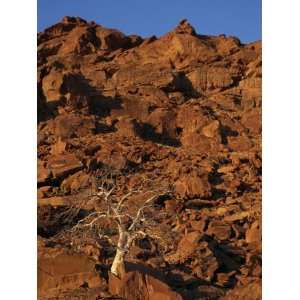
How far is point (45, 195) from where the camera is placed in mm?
15023

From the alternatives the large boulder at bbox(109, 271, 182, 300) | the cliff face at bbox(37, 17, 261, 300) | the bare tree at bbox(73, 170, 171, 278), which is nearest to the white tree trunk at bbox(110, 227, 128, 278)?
the bare tree at bbox(73, 170, 171, 278)

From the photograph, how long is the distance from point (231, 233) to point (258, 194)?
3697 mm

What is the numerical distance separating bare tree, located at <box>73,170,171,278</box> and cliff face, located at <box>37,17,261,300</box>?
1.11 ft

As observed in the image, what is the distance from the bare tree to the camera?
29.2 ft

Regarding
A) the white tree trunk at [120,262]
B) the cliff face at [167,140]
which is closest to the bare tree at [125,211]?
the white tree trunk at [120,262]

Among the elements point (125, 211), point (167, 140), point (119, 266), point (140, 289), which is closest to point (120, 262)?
point (119, 266)

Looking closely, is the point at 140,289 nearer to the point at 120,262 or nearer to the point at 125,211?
the point at 120,262

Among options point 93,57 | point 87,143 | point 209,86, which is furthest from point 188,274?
point 93,57

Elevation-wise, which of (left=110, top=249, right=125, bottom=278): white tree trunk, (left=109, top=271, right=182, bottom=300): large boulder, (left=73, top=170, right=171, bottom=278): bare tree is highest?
(left=73, top=170, right=171, bottom=278): bare tree

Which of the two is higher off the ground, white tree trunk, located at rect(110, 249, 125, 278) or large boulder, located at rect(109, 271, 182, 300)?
white tree trunk, located at rect(110, 249, 125, 278)

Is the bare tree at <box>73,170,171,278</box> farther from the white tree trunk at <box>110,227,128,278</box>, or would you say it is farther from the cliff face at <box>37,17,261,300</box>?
the cliff face at <box>37,17,261,300</box>

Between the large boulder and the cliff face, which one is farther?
the cliff face

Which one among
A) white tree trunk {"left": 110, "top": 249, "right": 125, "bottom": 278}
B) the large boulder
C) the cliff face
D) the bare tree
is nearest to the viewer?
the large boulder
